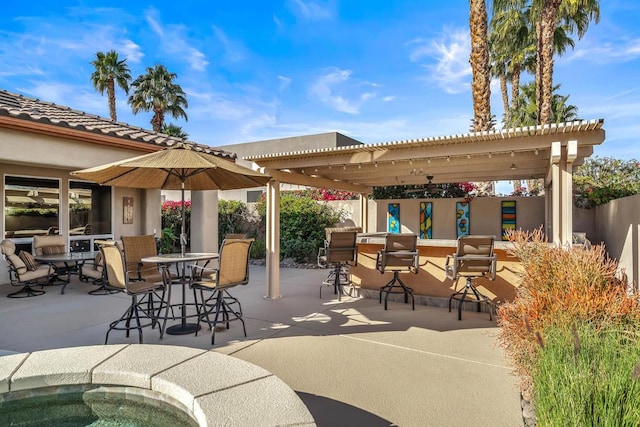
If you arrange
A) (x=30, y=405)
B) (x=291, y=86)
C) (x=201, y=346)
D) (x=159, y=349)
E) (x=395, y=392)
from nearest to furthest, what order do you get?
(x=30, y=405), (x=159, y=349), (x=395, y=392), (x=201, y=346), (x=291, y=86)

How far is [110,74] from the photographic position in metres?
23.6

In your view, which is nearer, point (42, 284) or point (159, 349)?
point (159, 349)

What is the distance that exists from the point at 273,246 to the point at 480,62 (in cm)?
800

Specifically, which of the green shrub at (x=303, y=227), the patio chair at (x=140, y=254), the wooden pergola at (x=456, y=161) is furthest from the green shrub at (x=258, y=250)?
the patio chair at (x=140, y=254)

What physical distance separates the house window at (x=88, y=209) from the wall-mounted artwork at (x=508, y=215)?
1201cm

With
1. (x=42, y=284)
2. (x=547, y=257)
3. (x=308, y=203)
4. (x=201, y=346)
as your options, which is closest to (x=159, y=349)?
(x=201, y=346)

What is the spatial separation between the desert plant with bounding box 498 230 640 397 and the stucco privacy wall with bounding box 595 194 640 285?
1773mm

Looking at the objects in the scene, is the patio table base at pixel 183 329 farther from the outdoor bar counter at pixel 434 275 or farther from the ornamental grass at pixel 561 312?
the ornamental grass at pixel 561 312

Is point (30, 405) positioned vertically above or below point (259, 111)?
below

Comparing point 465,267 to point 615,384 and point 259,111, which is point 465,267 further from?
point 259,111

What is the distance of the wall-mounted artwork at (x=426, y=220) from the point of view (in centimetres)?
1329

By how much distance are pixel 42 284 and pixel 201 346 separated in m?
6.14

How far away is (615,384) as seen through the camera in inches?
76.9

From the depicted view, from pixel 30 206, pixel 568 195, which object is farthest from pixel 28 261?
pixel 568 195
